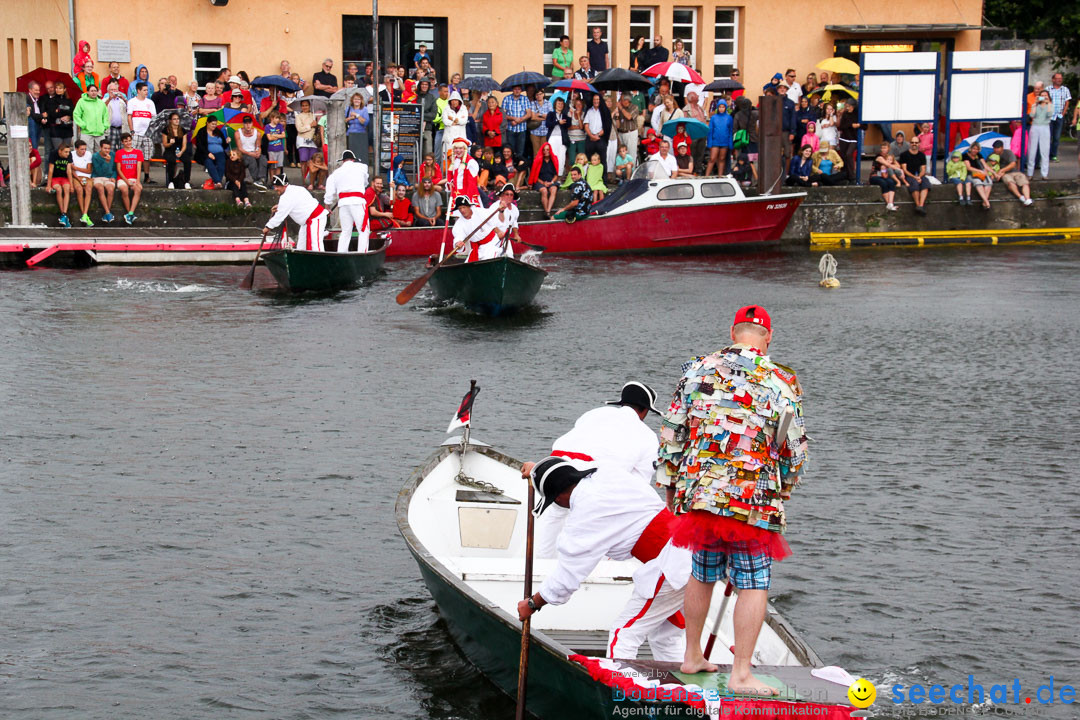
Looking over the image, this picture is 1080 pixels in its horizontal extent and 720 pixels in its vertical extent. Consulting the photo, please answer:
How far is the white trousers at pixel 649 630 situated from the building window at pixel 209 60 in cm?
2806

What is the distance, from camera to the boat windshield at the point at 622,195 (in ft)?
94.8

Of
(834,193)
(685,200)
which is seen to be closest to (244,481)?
(685,200)

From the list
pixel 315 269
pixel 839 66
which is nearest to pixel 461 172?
pixel 315 269

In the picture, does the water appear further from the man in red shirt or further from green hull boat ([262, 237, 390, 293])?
the man in red shirt

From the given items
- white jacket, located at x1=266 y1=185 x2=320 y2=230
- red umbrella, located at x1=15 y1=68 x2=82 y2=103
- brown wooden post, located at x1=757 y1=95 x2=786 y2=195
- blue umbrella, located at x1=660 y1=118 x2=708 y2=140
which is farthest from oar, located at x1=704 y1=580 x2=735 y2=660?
red umbrella, located at x1=15 y1=68 x2=82 y2=103

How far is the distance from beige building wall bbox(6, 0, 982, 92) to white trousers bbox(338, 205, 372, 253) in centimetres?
1033

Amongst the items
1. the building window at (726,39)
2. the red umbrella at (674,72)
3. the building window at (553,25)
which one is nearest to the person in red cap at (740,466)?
the red umbrella at (674,72)

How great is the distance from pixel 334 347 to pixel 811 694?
12808 millimetres

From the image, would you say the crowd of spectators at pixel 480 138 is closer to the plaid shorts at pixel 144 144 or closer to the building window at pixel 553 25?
the plaid shorts at pixel 144 144

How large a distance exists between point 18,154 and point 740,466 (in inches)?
886

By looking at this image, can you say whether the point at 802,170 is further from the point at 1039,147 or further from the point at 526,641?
the point at 526,641

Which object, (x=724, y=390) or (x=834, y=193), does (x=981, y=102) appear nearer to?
(x=834, y=193)

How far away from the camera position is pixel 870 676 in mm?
8703

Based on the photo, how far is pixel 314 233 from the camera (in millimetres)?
24031
